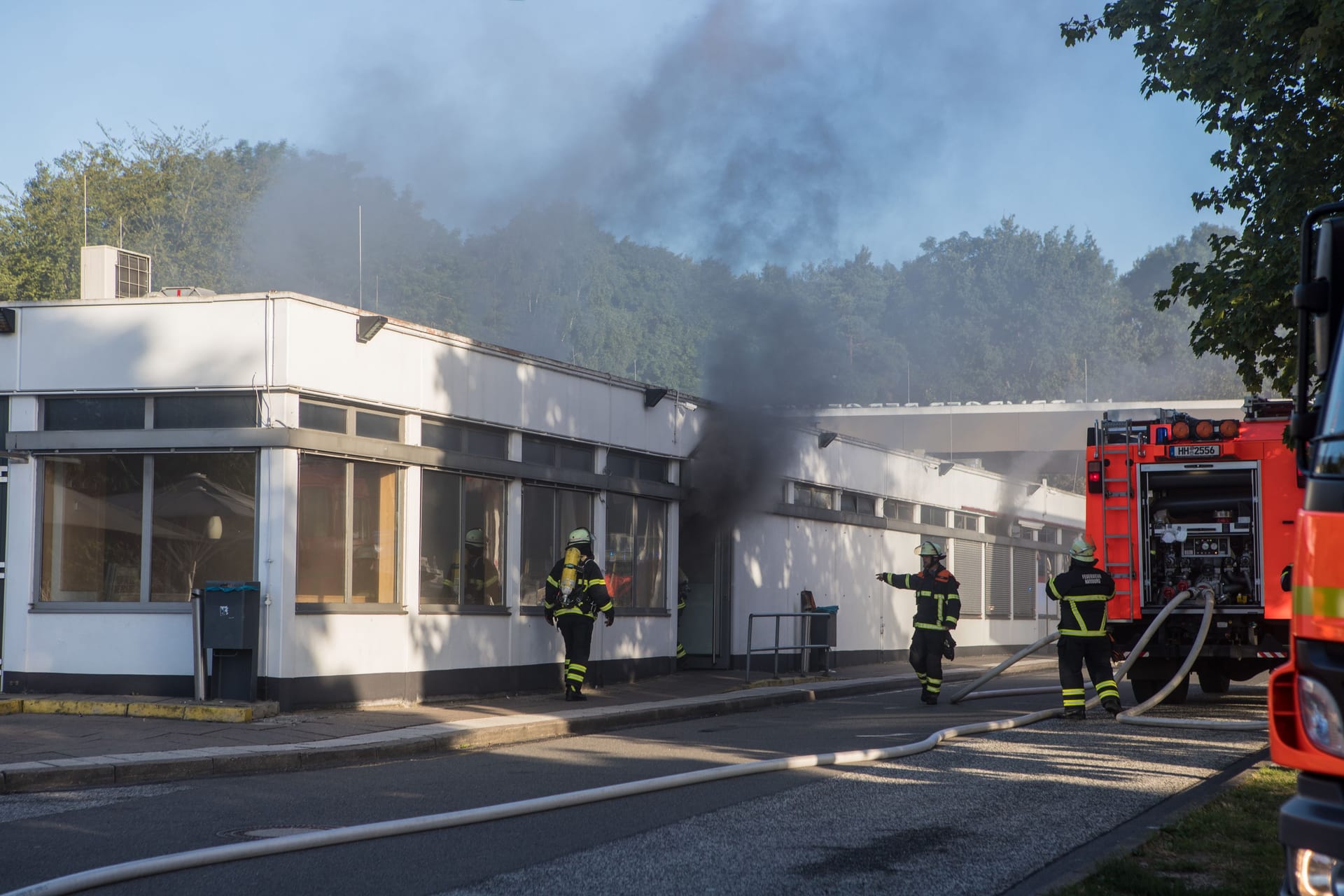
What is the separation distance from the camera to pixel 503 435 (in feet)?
55.1

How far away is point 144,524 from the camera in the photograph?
46.5 feet

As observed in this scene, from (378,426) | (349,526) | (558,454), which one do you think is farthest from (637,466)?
(349,526)

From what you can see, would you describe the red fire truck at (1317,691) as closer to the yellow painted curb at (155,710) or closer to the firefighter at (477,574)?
the yellow painted curb at (155,710)

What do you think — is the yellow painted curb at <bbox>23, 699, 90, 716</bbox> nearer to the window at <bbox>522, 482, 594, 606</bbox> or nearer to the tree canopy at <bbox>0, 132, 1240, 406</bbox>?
the window at <bbox>522, 482, 594, 606</bbox>

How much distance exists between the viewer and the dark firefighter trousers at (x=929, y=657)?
16.4 meters

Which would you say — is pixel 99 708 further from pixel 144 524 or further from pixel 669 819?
pixel 669 819

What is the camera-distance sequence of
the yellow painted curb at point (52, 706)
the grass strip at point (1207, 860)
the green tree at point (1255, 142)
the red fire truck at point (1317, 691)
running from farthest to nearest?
the yellow painted curb at point (52, 706)
the green tree at point (1255, 142)
the grass strip at point (1207, 860)
the red fire truck at point (1317, 691)

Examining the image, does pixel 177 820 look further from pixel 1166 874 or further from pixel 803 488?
pixel 803 488

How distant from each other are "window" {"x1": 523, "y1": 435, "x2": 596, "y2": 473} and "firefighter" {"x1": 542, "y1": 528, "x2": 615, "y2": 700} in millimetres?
1554

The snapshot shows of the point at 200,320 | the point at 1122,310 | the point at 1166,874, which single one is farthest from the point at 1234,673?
the point at 1122,310

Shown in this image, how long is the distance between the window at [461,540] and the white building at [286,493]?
26 millimetres

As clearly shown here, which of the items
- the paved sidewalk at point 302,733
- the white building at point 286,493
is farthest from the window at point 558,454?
the paved sidewalk at point 302,733

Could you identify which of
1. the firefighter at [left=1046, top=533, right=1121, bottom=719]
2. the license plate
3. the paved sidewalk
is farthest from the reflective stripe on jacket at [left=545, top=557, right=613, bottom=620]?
the license plate

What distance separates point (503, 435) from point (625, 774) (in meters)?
7.47
